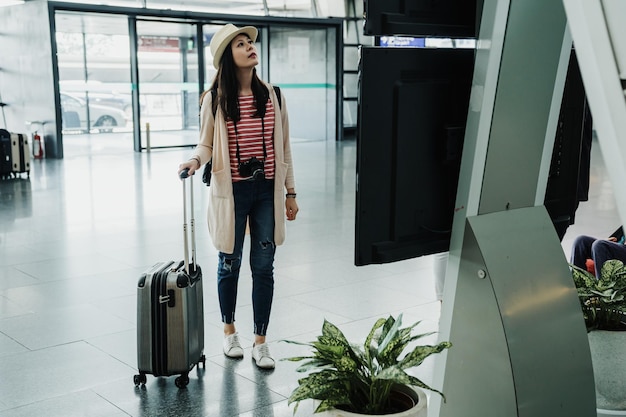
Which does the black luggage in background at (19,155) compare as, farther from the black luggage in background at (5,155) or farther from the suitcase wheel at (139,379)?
the suitcase wheel at (139,379)

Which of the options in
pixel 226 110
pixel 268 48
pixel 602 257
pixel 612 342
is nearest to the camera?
pixel 612 342

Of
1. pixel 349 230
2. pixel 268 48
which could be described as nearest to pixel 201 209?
pixel 349 230

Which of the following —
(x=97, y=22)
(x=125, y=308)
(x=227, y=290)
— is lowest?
(x=125, y=308)

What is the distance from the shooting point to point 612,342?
3172 mm

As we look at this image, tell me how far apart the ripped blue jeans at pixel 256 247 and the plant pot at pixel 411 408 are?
2102mm

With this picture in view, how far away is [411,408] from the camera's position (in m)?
2.19

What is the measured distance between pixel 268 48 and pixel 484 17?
62.4ft

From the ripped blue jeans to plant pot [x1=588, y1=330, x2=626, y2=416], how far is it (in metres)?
1.83

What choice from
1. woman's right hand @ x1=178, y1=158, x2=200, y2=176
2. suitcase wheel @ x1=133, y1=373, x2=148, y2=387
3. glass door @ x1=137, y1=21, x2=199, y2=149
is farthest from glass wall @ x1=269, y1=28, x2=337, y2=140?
suitcase wheel @ x1=133, y1=373, x2=148, y2=387

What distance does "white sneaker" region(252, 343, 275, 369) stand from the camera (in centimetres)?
436

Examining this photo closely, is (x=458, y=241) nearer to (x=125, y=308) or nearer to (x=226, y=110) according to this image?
(x=226, y=110)

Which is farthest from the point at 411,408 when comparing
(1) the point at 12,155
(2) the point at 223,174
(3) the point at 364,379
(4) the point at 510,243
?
(1) the point at 12,155

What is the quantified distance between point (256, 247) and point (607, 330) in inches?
75.4

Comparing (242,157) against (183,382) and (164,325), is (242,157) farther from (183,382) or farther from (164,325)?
(183,382)
